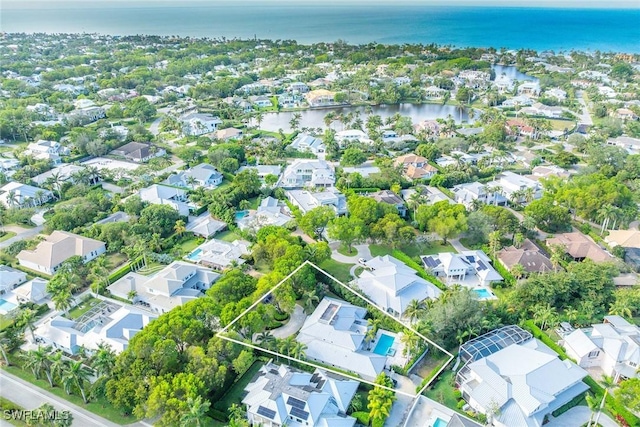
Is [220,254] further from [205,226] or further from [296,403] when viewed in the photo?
[296,403]

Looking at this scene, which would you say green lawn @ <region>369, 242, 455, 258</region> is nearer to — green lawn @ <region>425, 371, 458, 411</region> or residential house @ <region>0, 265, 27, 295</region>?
green lawn @ <region>425, 371, 458, 411</region>

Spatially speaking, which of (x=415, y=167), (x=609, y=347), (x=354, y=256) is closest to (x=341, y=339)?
(x=354, y=256)

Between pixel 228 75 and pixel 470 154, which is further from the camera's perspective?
pixel 228 75

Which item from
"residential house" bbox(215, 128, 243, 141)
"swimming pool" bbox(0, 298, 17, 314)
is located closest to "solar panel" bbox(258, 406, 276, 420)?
"swimming pool" bbox(0, 298, 17, 314)

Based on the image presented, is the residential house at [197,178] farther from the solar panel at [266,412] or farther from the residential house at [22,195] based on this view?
the solar panel at [266,412]

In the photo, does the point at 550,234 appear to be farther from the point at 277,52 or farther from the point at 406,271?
the point at 277,52

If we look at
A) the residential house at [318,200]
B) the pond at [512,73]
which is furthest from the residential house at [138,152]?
the pond at [512,73]

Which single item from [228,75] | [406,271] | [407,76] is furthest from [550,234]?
[228,75]
